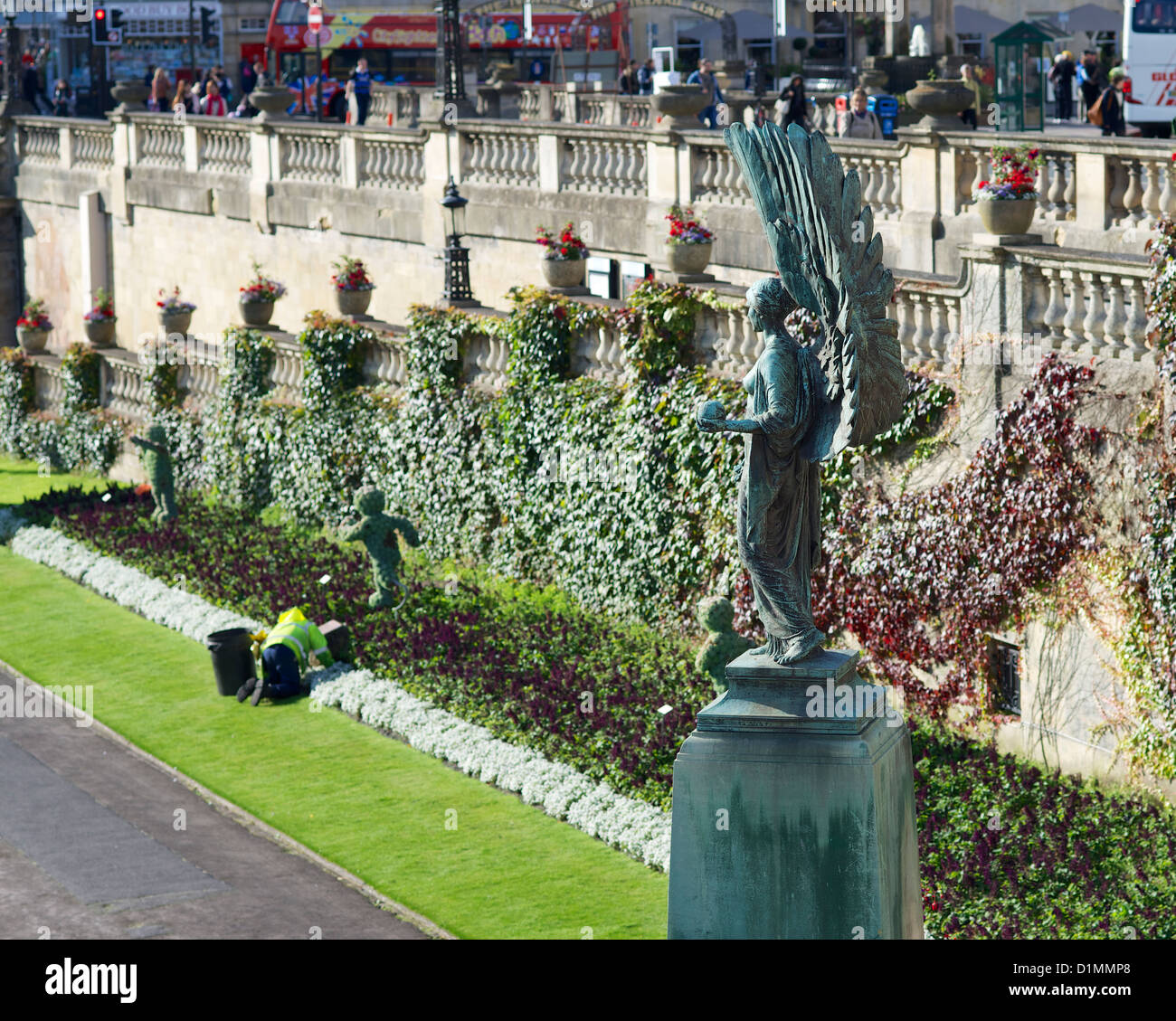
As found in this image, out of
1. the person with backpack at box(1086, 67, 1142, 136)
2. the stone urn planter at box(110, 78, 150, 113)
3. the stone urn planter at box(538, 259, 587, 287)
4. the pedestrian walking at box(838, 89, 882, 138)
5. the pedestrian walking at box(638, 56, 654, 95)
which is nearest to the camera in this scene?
the stone urn planter at box(538, 259, 587, 287)

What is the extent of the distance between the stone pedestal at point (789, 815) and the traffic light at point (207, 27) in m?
49.8

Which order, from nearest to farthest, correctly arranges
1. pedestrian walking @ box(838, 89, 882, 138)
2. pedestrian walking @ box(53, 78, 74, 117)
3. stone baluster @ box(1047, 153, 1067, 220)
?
1. stone baluster @ box(1047, 153, 1067, 220)
2. pedestrian walking @ box(838, 89, 882, 138)
3. pedestrian walking @ box(53, 78, 74, 117)

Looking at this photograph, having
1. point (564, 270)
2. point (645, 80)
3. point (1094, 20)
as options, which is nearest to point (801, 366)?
point (564, 270)

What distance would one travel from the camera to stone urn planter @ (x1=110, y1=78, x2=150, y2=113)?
36.6 m

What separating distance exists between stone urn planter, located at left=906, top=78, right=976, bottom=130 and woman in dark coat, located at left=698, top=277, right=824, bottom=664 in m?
10.7

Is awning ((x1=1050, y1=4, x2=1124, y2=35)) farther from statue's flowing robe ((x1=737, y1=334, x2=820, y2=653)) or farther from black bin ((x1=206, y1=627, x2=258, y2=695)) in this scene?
statue's flowing robe ((x1=737, y1=334, x2=820, y2=653))

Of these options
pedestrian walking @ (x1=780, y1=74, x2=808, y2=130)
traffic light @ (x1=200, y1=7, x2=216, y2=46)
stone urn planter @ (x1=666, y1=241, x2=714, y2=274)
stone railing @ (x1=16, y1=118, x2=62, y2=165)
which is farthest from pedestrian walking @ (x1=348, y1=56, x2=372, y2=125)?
stone urn planter @ (x1=666, y1=241, x2=714, y2=274)

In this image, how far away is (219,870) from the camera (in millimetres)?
15102

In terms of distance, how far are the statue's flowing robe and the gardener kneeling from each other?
10.0 m

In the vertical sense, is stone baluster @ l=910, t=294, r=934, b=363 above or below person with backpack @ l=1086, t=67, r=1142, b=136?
below

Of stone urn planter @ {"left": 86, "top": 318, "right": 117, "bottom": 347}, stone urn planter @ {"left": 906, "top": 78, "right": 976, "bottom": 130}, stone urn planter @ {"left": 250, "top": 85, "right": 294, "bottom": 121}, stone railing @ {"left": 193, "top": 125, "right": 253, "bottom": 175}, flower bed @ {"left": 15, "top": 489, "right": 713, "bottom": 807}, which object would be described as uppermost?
stone urn planter @ {"left": 250, "top": 85, "right": 294, "bottom": 121}

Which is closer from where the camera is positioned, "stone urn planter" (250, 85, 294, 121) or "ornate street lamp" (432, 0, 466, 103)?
"ornate street lamp" (432, 0, 466, 103)

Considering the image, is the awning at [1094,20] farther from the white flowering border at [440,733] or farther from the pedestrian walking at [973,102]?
the white flowering border at [440,733]

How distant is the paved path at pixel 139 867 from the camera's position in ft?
45.9
